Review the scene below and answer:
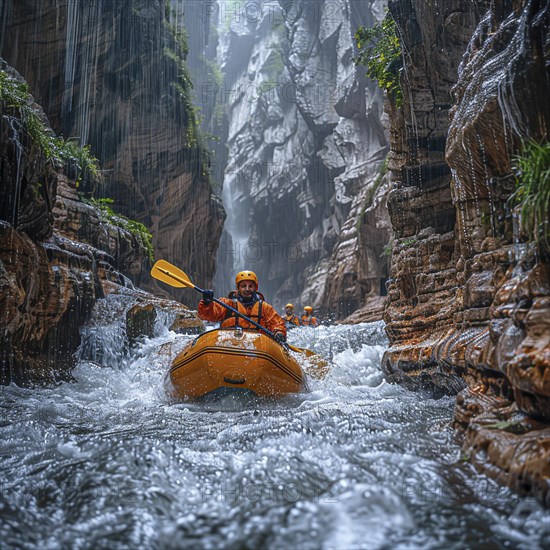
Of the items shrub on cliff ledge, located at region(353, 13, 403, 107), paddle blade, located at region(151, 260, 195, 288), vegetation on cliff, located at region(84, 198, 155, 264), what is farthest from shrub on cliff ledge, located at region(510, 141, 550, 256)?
vegetation on cliff, located at region(84, 198, 155, 264)

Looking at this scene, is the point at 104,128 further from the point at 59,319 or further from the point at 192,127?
the point at 59,319

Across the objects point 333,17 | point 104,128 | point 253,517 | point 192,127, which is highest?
point 333,17

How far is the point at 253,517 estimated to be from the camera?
205 centimetres

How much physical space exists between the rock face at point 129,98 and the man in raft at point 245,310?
7990 mm

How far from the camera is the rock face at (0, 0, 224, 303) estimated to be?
14.3m

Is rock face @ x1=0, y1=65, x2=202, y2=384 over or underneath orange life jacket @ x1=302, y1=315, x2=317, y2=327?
underneath

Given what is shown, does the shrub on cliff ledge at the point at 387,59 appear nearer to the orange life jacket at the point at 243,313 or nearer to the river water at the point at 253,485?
the orange life jacket at the point at 243,313

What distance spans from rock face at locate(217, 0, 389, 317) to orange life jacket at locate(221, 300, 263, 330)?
15.5 meters

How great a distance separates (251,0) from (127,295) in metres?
46.3

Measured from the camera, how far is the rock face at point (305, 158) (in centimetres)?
2553

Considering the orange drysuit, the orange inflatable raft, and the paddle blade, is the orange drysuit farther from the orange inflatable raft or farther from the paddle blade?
the orange inflatable raft

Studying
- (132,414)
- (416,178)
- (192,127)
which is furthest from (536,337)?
(192,127)

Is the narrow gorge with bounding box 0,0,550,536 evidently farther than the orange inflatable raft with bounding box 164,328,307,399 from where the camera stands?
No

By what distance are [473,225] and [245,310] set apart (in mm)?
3289
